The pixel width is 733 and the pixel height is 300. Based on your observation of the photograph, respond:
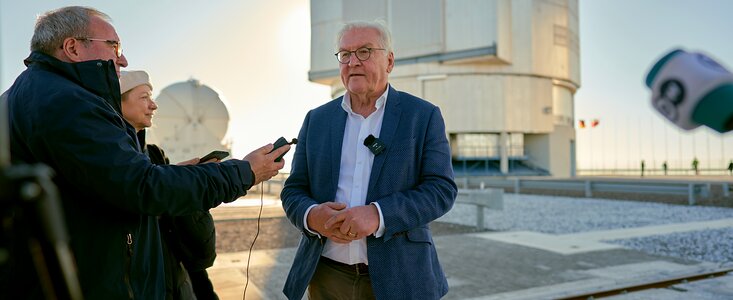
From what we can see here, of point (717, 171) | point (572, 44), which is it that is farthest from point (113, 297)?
point (717, 171)

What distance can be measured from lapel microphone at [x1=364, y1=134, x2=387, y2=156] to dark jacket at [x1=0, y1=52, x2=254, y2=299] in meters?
0.70

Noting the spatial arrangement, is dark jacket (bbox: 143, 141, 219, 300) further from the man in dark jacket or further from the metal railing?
the metal railing

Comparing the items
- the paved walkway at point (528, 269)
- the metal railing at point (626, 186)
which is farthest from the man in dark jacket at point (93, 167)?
the metal railing at point (626, 186)

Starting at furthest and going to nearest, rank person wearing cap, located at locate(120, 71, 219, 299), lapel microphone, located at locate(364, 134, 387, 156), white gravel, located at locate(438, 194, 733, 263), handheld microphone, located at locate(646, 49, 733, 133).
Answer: white gravel, located at locate(438, 194, 733, 263), person wearing cap, located at locate(120, 71, 219, 299), lapel microphone, located at locate(364, 134, 387, 156), handheld microphone, located at locate(646, 49, 733, 133)

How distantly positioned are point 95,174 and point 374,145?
47.4 inches

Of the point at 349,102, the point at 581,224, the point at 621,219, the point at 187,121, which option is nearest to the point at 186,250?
the point at 349,102

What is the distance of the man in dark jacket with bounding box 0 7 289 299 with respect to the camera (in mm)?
1786

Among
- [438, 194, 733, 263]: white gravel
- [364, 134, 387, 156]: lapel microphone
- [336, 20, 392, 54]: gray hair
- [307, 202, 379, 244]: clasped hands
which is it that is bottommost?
[438, 194, 733, 263]: white gravel

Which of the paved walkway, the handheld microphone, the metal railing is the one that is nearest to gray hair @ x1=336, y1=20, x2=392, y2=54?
the handheld microphone

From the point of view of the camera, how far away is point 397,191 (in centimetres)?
248

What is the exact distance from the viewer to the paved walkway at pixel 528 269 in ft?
15.6

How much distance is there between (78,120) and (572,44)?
126 feet

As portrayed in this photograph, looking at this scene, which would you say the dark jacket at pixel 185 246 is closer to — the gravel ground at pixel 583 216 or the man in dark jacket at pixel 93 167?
the man in dark jacket at pixel 93 167

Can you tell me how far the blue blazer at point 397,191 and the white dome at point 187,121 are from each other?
82.5 ft
